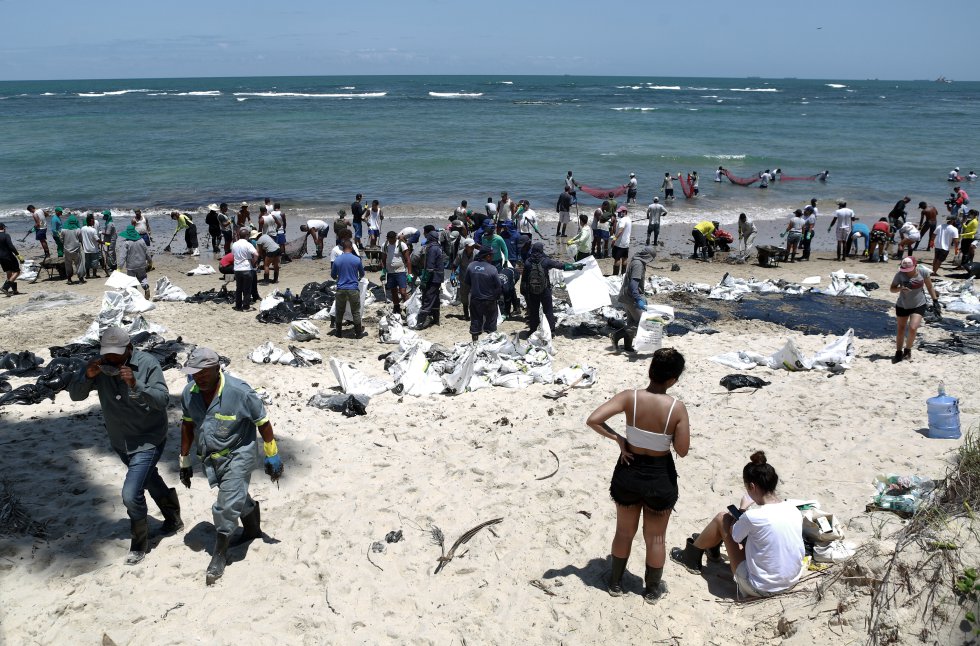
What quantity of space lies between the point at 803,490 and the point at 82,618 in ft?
17.2

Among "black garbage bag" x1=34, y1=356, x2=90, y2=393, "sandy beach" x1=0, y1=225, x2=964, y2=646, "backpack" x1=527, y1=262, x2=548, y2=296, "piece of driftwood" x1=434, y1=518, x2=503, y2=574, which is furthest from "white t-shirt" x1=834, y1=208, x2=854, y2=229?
"black garbage bag" x1=34, y1=356, x2=90, y2=393

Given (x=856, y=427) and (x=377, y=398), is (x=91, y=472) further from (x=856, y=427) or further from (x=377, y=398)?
(x=856, y=427)

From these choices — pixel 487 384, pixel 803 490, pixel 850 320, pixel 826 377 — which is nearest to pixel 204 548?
pixel 487 384

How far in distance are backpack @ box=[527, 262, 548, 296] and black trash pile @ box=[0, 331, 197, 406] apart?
13.4ft

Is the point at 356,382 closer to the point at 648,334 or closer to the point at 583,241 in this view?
the point at 648,334

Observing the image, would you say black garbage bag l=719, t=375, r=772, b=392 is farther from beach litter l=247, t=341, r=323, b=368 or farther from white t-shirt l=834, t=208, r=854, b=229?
white t-shirt l=834, t=208, r=854, b=229

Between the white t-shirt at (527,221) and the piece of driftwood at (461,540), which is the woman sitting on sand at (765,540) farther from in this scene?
the white t-shirt at (527,221)

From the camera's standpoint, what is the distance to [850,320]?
11.0 meters

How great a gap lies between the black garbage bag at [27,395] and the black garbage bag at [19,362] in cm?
109

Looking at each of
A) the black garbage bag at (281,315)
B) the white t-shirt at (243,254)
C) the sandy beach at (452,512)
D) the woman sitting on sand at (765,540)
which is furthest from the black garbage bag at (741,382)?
the white t-shirt at (243,254)

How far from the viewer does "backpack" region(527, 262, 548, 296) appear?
31.1 ft

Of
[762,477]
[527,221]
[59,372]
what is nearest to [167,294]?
[59,372]

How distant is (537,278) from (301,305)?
166 inches

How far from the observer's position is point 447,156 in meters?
35.8
